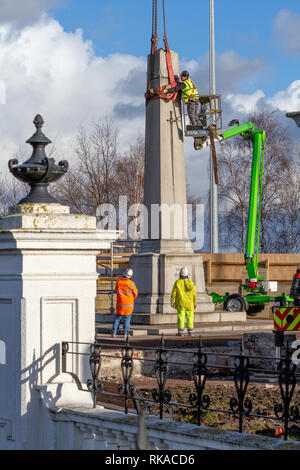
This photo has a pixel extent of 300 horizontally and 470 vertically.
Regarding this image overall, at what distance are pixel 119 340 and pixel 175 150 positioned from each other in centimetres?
702

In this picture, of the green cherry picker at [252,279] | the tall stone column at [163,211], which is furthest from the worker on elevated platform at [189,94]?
the green cherry picker at [252,279]

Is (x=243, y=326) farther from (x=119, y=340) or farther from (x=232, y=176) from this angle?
(x=232, y=176)

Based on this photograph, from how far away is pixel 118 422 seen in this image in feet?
22.8

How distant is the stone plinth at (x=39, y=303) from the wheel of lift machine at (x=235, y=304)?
55.6 feet

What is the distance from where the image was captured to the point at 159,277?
2194 centimetres

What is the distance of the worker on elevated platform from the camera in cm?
2226

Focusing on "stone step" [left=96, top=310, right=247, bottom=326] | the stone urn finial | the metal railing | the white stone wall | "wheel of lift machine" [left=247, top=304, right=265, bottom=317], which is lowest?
the white stone wall

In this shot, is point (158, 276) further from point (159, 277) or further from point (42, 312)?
point (42, 312)

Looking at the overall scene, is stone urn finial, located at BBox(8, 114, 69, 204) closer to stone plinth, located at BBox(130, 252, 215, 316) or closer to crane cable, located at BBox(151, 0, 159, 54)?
stone plinth, located at BBox(130, 252, 215, 316)

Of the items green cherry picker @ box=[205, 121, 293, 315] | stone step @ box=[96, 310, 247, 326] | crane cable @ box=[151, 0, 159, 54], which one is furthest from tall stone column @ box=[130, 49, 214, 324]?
green cherry picker @ box=[205, 121, 293, 315]

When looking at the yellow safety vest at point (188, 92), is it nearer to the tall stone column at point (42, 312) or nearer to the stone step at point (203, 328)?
the stone step at point (203, 328)

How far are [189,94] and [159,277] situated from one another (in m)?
4.71

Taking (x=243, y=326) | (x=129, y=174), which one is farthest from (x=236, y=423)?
(x=129, y=174)

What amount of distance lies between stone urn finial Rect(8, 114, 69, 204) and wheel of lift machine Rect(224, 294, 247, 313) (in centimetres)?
1690
